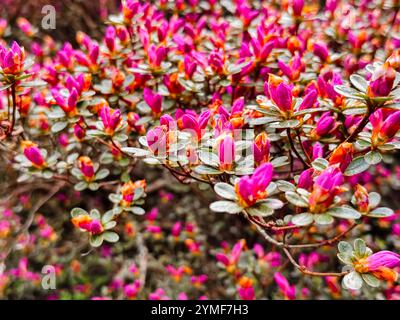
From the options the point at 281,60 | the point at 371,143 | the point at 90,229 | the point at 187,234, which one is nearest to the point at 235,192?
the point at 371,143

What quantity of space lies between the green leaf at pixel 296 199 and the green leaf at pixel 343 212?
6 centimetres

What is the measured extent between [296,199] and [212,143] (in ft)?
0.82

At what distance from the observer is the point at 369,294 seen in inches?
75.4

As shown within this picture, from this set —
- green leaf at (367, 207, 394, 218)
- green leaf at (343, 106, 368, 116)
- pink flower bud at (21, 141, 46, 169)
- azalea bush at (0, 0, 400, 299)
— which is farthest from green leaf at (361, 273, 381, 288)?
pink flower bud at (21, 141, 46, 169)

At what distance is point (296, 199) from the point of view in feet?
2.97

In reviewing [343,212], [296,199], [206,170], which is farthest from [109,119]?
[343,212]

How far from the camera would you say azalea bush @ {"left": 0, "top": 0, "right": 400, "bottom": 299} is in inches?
38.9

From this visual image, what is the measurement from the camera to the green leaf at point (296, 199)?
89cm

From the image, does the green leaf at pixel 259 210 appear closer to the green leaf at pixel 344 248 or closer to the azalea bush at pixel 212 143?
the azalea bush at pixel 212 143

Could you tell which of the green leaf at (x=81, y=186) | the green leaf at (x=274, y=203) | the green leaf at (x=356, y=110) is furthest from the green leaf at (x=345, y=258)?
the green leaf at (x=81, y=186)

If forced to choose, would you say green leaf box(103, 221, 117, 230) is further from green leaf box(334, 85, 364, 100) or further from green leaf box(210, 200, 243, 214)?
green leaf box(334, 85, 364, 100)

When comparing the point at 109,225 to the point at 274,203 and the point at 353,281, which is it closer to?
the point at 274,203

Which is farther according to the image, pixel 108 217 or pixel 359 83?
pixel 108 217

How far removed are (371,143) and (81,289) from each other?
7.04ft
